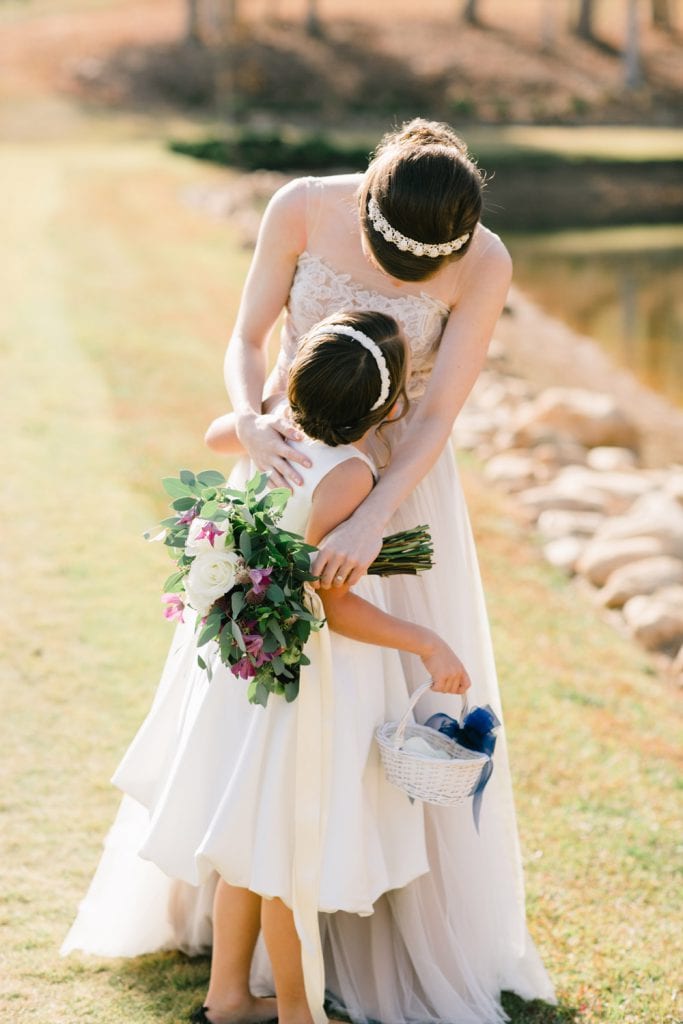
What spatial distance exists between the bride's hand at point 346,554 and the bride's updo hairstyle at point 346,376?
23 cm

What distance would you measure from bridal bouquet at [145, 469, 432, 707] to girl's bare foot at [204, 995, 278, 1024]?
3.12 ft

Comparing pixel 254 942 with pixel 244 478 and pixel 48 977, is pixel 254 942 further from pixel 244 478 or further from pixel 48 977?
pixel 244 478

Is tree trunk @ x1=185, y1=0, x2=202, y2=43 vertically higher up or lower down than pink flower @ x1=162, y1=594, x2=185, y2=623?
higher up

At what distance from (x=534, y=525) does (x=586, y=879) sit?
455cm

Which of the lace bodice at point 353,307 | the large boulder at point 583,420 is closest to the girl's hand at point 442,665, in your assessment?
the lace bodice at point 353,307

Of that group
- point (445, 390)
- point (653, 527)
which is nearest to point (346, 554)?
point (445, 390)

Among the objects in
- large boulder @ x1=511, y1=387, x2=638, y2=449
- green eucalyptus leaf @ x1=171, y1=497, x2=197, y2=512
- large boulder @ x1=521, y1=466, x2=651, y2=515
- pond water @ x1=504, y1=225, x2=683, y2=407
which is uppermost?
pond water @ x1=504, y1=225, x2=683, y2=407

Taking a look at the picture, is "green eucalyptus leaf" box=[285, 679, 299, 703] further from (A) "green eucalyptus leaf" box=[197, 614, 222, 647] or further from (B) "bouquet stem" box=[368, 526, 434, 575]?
(B) "bouquet stem" box=[368, 526, 434, 575]

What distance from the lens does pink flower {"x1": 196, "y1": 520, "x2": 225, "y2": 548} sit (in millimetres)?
2830

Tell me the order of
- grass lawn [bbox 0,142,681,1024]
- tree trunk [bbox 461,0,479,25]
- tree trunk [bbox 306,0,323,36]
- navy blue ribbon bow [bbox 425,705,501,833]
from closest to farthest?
1. navy blue ribbon bow [bbox 425,705,501,833]
2. grass lawn [bbox 0,142,681,1024]
3. tree trunk [bbox 306,0,323,36]
4. tree trunk [bbox 461,0,479,25]

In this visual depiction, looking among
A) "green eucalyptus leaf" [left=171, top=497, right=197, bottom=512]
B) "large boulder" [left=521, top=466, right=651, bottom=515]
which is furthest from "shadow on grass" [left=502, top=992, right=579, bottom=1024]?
"large boulder" [left=521, top=466, right=651, bottom=515]

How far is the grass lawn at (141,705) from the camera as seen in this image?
142 inches

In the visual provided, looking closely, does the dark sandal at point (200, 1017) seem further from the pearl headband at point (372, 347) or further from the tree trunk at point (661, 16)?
the tree trunk at point (661, 16)

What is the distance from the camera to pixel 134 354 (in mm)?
11594
